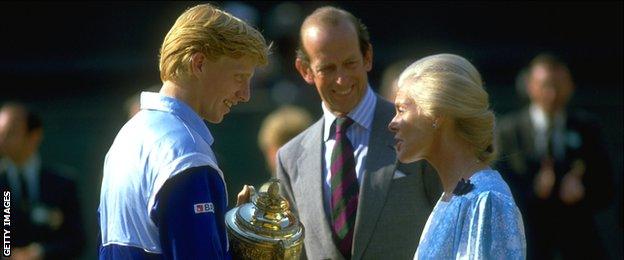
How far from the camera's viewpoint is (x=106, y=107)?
10688 mm

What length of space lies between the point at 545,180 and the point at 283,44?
144 inches

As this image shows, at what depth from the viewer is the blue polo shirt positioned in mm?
3641

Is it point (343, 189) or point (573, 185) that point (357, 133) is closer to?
point (343, 189)

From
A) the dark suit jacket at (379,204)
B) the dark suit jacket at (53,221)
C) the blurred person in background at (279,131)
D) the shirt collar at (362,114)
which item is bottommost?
the dark suit jacket at (53,221)

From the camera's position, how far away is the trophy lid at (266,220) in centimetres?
398

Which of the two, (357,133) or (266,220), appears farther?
(357,133)

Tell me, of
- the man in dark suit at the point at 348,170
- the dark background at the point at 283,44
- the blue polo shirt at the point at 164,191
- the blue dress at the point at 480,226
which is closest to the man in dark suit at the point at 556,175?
the dark background at the point at 283,44

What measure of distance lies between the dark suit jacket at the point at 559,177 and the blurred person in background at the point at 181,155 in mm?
3691

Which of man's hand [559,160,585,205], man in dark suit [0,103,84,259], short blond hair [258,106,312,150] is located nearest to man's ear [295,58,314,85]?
short blond hair [258,106,312,150]

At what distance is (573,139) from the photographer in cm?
762

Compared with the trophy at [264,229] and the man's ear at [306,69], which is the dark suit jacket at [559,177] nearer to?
the man's ear at [306,69]

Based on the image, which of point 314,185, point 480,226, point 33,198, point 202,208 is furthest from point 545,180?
point 202,208

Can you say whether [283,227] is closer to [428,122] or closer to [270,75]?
[428,122]

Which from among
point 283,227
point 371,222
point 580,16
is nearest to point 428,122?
point 283,227
